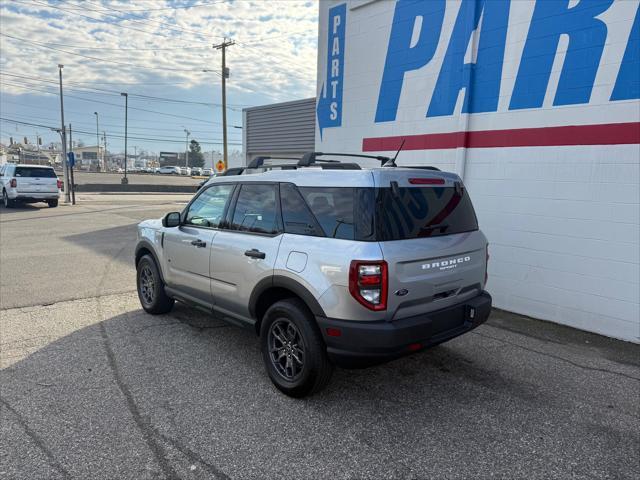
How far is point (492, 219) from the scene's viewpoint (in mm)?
6219

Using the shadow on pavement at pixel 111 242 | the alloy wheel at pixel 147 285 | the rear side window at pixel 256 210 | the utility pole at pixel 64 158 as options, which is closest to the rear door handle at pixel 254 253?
the rear side window at pixel 256 210

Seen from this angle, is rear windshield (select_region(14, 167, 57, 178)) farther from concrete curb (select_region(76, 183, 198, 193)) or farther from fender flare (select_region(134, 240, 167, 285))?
fender flare (select_region(134, 240, 167, 285))

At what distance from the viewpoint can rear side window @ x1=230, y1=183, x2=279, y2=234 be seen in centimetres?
374

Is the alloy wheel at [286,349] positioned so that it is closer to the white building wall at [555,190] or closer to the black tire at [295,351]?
the black tire at [295,351]

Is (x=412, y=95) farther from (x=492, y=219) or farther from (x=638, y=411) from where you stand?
(x=638, y=411)

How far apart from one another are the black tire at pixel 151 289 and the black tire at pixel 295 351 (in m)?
2.13

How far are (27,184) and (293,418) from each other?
19181 mm

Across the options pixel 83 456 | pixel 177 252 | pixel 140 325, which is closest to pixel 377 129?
pixel 177 252

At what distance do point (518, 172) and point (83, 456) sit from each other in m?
5.69

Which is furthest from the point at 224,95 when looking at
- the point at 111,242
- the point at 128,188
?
the point at 111,242

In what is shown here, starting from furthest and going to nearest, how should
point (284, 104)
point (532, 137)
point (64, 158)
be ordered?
point (64, 158) < point (284, 104) < point (532, 137)

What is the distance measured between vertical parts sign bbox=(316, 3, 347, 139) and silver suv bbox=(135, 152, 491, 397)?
5.02m

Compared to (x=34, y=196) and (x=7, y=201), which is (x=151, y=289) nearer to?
(x=34, y=196)

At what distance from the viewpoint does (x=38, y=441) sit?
287cm
